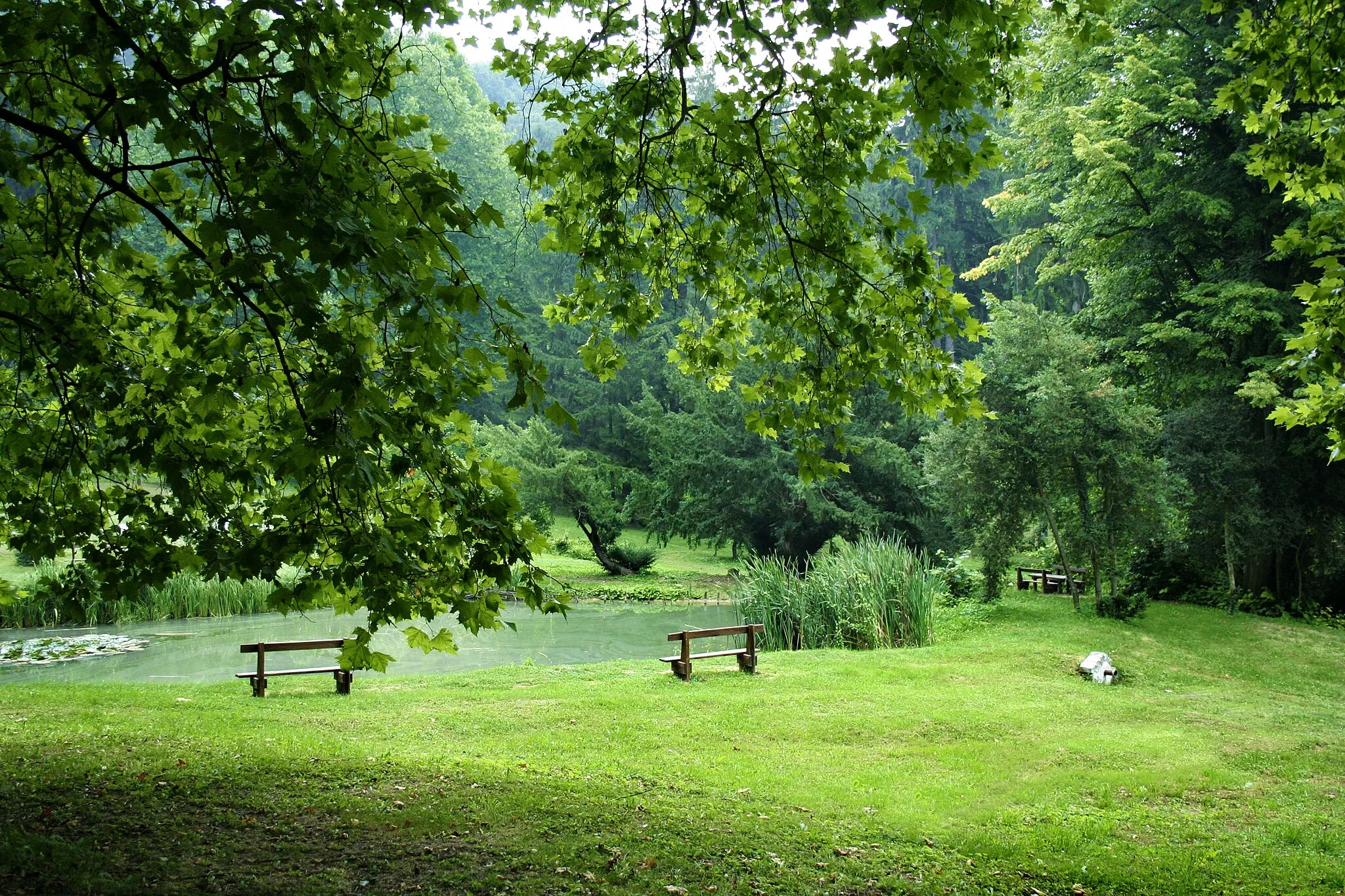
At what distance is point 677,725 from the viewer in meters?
8.48

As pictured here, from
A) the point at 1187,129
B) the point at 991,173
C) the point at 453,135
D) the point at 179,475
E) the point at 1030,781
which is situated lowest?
the point at 1030,781

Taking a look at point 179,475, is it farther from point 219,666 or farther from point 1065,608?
point 1065,608

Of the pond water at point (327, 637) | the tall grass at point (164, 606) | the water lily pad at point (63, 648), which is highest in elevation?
the tall grass at point (164, 606)

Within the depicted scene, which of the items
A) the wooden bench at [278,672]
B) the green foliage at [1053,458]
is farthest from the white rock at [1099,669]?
the wooden bench at [278,672]

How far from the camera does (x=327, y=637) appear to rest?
51.2ft

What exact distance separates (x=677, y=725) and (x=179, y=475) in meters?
5.57

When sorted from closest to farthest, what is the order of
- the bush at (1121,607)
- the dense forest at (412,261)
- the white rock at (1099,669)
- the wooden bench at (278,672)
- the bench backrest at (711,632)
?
the dense forest at (412,261)
the wooden bench at (278,672)
the bench backrest at (711,632)
the white rock at (1099,669)
the bush at (1121,607)

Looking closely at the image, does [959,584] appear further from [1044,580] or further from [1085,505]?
[1085,505]

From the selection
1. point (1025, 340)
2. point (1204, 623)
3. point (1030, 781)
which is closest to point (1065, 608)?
point (1204, 623)

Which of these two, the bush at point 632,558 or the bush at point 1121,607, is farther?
the bush at point 632,558

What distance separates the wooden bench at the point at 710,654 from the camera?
1094cm

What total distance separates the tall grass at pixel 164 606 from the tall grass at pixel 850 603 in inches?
346

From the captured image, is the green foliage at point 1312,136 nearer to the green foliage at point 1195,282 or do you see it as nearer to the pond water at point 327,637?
the pond water at point 327,637

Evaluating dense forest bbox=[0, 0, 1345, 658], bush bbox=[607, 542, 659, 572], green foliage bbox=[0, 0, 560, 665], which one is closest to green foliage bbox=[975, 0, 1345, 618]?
dense forest bbox=[0, 0, 1345, 658]
